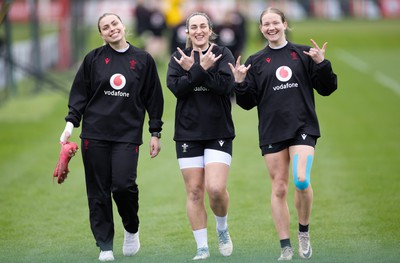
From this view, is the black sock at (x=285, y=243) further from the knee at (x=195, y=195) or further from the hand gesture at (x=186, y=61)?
the hand gesture at (x=186, y=61)

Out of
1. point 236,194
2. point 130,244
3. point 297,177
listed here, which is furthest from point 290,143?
point 236,194

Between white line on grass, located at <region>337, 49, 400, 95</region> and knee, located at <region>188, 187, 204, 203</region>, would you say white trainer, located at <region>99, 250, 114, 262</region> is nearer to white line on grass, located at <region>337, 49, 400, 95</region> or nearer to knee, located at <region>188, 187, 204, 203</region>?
knee, located at <region>188, 187, 204, 203</region>

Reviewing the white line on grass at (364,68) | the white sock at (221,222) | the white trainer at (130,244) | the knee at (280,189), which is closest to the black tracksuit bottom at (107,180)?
the white trainer at (130,244)

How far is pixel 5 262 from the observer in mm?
9492

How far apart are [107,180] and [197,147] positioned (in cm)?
89

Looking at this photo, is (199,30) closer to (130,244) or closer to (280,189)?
(280,189)

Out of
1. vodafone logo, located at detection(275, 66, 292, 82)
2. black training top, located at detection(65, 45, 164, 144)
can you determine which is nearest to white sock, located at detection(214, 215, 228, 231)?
black training top, located at detection(65, 45, 164, 144)

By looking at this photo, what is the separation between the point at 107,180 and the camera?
9453 mm

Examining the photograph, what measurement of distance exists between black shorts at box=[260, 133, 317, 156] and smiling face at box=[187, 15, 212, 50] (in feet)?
3.63

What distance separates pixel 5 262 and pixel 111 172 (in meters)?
1.29

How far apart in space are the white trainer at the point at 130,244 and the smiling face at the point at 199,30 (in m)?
1.90

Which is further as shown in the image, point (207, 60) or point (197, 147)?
point (197, 147)

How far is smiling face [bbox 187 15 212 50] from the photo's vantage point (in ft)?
30.4

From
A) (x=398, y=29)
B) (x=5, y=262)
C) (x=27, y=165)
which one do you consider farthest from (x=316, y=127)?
(x=398, y=29)
